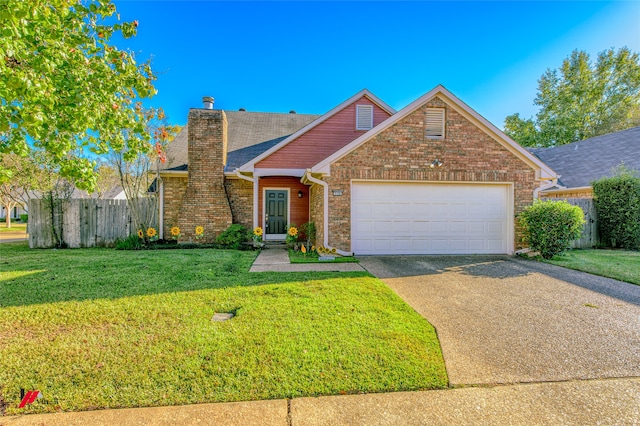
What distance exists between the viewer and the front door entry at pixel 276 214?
12.1 m

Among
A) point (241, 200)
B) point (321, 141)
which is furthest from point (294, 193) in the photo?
point (321, 141)

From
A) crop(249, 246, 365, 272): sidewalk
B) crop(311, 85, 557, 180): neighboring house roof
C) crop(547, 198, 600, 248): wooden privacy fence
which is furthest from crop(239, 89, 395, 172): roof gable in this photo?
crop(547, 198, 600, 248): wooden privacy fence

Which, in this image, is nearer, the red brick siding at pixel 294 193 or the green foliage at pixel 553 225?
the green foliage at pixel 553 225

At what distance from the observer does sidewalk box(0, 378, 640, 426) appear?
2.17 m

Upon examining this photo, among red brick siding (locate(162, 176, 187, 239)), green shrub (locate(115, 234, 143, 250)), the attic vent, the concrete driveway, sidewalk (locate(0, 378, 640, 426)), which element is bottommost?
sidewalk (locate(0, 378, 640, 426))

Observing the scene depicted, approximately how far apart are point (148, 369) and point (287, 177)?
32.1ft

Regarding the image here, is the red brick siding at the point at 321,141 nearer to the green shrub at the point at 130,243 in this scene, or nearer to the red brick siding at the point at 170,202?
the red brick siding at the point at 170,202

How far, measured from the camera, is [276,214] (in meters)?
12.2

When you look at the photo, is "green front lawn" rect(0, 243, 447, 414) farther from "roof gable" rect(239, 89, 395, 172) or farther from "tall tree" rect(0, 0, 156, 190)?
"roof gable" rect(239, 89, 395, 172)

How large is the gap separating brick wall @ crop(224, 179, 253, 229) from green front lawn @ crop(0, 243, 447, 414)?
238 inches

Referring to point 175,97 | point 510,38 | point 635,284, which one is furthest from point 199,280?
point 510,38

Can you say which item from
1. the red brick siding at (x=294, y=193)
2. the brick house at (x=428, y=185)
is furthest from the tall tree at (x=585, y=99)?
the red brick siding at (x=294, y=193)

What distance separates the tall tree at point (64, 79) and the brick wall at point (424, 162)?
550 centimetres

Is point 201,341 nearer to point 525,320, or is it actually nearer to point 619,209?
point 525,320
